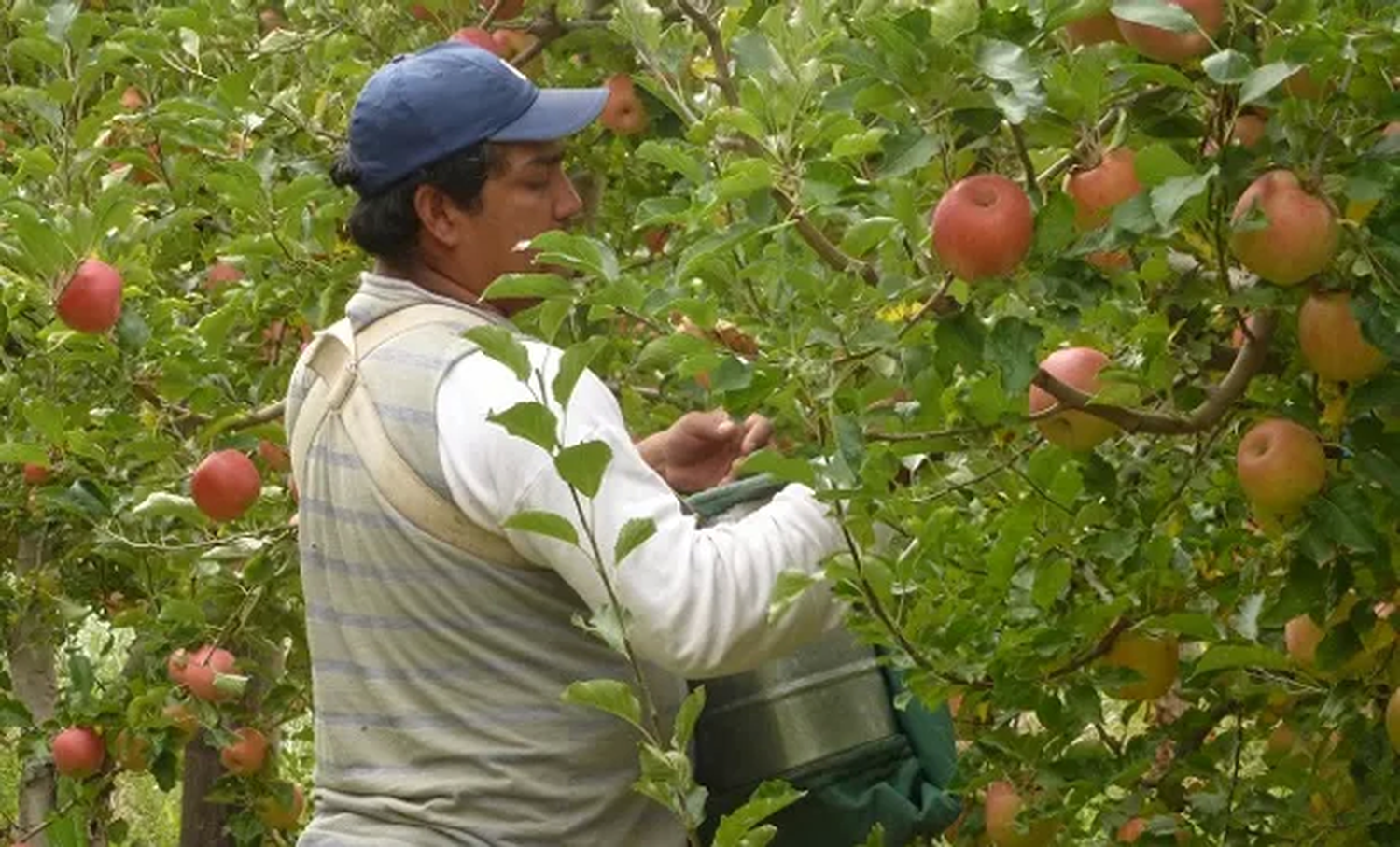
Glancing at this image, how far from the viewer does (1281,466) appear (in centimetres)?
221

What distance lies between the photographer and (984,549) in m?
2.53

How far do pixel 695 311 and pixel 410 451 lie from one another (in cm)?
44

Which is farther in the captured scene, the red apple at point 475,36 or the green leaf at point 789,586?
the red apple at point 475,36

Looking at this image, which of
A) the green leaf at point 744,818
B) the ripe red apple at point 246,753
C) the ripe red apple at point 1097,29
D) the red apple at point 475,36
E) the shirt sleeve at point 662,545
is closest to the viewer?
the ripe red apple at point 1097,29

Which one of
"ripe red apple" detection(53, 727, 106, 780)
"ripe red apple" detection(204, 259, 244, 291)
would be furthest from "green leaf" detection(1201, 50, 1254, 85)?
"ripe red apple" detection(53, 727, 106, 780)

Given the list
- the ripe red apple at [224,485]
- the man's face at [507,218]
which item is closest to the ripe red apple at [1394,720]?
the man's face at [507,218]

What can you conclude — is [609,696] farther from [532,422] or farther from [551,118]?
[551,118]

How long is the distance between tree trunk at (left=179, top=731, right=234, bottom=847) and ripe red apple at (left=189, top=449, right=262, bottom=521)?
1.42m

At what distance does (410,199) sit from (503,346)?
0.59m

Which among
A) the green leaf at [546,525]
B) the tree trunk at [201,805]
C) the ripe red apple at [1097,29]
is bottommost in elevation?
the tree trunk at [201,805]

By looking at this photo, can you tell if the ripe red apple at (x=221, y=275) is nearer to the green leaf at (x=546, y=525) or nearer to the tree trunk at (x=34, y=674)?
the tree trunk at (x=34, y=674)

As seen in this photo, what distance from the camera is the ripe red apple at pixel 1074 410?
2.27 meters

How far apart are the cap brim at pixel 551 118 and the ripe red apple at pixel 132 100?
5.48 ft

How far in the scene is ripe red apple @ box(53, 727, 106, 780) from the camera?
4375 mm
